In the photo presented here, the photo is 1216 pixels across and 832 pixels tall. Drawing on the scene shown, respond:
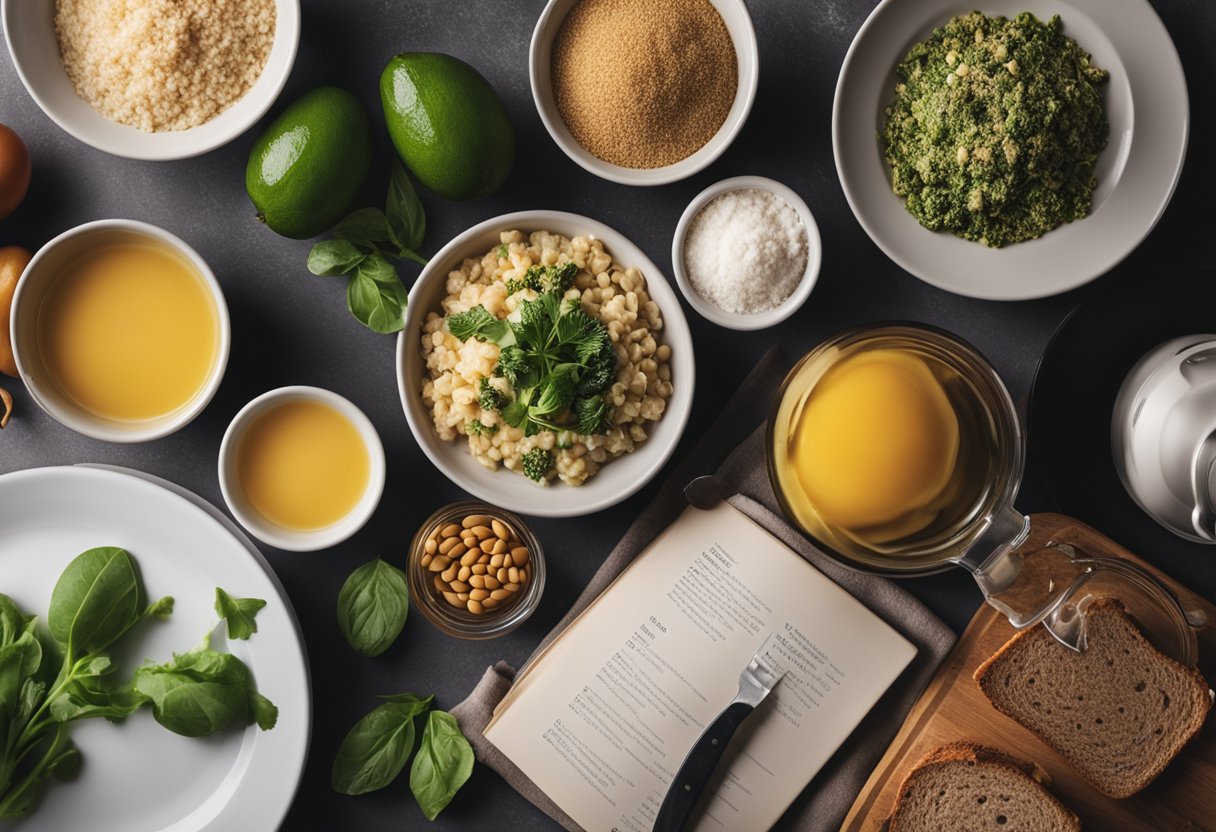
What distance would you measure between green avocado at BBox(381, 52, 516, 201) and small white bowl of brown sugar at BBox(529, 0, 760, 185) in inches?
3.8

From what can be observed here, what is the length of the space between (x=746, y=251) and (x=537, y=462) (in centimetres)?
44

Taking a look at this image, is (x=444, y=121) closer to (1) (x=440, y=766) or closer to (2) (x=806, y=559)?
(2) (x=806, y=559)

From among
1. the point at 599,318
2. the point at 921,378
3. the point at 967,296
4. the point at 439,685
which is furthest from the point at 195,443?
the point at 967,296

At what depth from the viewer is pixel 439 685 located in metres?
1.52

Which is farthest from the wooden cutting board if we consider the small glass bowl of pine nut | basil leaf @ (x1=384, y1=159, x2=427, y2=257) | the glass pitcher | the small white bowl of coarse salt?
basil leaf @ (x1=384, y1=159, x2=427, y2=257)

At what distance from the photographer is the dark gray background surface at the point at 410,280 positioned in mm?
1461

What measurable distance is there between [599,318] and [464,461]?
302 mm

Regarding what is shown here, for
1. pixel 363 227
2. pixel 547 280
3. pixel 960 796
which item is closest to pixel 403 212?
pixel 363 227

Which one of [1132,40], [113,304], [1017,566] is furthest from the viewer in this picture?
[113,304]

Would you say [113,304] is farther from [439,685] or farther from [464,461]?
[439,685]

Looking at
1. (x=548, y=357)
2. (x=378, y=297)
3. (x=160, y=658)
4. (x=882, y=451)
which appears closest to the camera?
(x=882, y=451)

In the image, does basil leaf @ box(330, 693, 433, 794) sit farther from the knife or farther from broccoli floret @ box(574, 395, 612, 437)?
broccoli floret @ box(574, 395, 612, 437)

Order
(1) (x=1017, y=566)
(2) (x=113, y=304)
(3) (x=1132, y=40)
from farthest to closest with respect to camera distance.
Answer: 1. (2) (x=113, y=304)
2. (3) (x=1132, y=40)
3. (1) (x=1017, y=566)

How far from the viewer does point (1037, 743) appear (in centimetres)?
139
